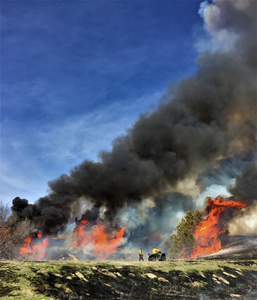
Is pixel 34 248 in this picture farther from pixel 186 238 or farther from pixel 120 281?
pixel 186 238

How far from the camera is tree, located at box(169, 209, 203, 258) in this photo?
5925cm

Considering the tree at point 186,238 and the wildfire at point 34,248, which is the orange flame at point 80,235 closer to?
the wildfire at point 34,248

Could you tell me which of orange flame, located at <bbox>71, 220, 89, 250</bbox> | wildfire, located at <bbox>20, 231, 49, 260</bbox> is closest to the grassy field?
wildfire, located at <bbox>20, 231, 49, 260</bbox>

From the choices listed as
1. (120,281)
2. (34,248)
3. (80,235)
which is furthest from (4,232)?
(80,235)

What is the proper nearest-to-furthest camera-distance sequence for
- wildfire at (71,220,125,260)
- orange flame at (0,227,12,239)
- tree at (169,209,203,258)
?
1. orange flame at (0,227,12,239)
2. wildfire at (71,220,125,260)
3. tree at (169,209,203,258)

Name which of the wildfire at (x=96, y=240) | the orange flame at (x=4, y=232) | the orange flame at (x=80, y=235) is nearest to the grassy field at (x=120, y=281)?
the orange flame at (x=4, y=232)

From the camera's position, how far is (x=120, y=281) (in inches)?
585

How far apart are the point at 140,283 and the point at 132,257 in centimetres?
6949

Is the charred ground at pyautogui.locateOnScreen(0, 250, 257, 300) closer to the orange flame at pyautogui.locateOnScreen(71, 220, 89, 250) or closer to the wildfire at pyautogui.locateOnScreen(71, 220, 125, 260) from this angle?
the orange flame at pyautogui.locateOnScreen(71, 220, 89, 250)

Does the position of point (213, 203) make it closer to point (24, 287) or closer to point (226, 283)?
point (226, 283)

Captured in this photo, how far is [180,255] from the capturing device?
5984 centimetres

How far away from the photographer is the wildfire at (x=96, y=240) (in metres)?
54.2

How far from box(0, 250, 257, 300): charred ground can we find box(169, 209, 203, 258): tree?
132 ft

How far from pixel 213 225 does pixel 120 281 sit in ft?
174
